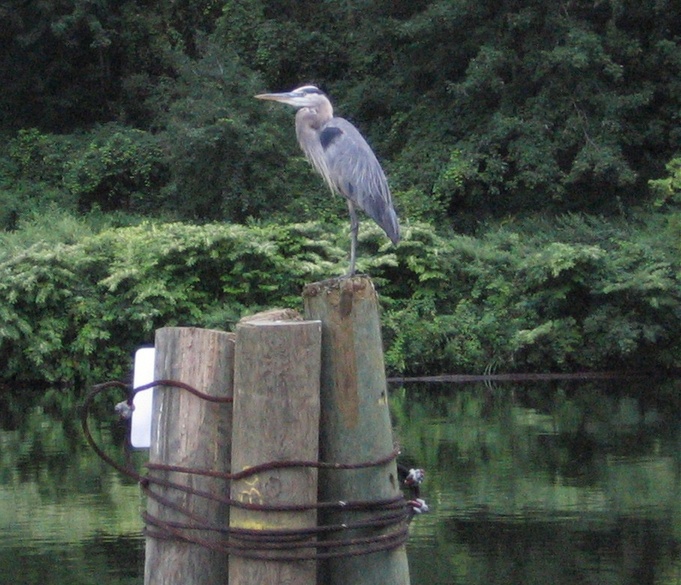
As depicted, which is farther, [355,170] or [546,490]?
[546,490]

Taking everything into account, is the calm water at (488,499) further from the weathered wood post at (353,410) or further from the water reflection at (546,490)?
the weathered wood post at (353,410)

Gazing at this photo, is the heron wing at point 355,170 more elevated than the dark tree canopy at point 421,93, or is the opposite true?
the dark tree canopy at point 421,93

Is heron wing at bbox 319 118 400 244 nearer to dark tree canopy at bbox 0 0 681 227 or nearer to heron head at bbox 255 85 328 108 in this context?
heron head at bbox 255 85 328 108

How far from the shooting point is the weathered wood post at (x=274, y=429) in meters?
2.89

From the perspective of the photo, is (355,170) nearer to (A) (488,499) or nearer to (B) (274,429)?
(A) (488,499)

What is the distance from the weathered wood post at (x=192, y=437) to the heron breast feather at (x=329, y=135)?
3.86 metres

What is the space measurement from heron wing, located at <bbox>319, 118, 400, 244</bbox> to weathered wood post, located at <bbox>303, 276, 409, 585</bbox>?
3.77 metres

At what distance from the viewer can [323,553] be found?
119 inches

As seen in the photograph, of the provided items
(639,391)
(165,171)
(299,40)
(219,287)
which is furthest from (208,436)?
(299,40)

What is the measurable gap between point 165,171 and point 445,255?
25.6 feet

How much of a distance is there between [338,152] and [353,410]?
399 cm

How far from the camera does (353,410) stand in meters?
3.00

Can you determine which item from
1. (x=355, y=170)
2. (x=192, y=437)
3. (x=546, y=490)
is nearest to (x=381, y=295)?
(x=546, y=490)

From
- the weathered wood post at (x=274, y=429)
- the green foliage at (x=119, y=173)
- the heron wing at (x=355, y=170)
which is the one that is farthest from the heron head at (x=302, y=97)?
the green foliage at (x=119, y=173)
